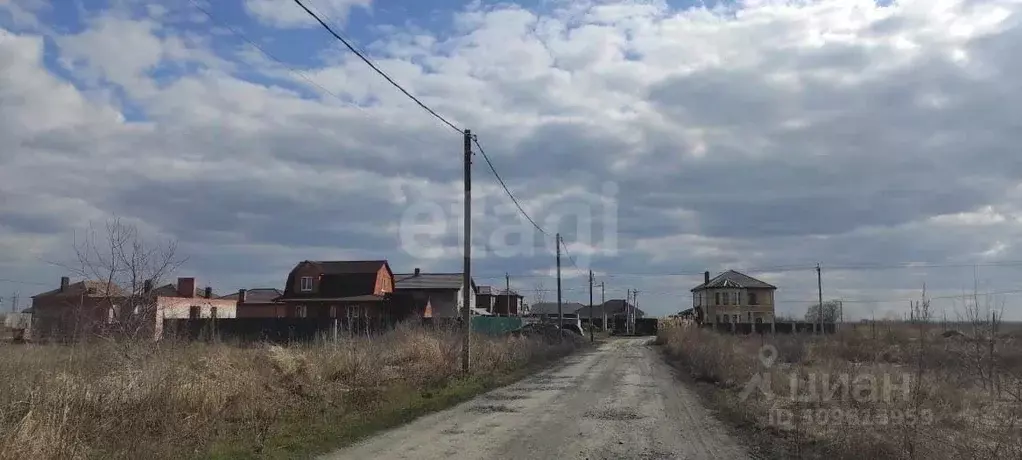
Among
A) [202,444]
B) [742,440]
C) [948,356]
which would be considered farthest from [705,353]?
[202,444]

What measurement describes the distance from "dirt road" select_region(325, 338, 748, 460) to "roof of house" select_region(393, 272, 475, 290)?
5064cm

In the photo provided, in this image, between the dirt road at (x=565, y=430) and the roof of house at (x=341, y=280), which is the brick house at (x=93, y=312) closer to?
the dirt road at (x=565, y=430)

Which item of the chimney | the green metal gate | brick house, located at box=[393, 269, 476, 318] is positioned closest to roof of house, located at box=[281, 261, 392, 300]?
brick house, located at box=[393, 269, 476, 318]

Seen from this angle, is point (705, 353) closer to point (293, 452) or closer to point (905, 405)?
point (905, 405)

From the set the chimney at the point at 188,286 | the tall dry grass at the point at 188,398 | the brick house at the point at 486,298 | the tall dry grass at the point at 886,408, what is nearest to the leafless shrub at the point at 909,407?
the tall dry grass at the point at 886,408

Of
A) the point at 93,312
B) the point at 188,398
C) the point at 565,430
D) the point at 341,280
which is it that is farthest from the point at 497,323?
the point at 188,398

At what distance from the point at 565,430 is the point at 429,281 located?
60.0 metres

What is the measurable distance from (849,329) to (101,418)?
39.4 meters

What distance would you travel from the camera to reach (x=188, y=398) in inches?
494

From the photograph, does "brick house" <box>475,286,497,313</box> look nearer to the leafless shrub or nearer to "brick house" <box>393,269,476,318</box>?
"brick house" <box>393,269,476,318</box>

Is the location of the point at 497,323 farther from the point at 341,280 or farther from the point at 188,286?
the point at 188,286

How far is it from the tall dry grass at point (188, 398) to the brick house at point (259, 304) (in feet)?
156

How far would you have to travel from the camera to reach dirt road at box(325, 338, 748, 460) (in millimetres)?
10438

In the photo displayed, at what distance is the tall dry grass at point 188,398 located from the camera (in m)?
9.52
